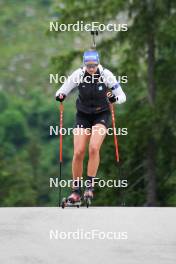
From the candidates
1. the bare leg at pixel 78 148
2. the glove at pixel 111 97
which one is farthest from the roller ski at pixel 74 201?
the glove at pixel 111 97

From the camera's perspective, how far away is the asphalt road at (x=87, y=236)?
7.26 meters

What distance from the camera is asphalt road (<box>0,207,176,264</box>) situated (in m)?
7.26

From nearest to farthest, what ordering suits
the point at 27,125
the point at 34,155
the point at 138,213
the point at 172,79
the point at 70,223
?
the point at 70,223, the point at 138,213, the point at 172,79, the point at 34,155, the point at 27,125

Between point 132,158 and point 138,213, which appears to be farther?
point 132,158

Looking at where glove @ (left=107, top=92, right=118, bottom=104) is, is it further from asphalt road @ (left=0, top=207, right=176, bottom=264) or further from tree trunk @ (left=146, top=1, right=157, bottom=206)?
tree trunk @ (left=146, top=1, right=157, bottom=206)

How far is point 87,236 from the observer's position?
27.4 ft

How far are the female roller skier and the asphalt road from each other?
1140 millimetres

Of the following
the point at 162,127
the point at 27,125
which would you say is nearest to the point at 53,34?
the point at 162,127

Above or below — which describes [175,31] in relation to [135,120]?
above

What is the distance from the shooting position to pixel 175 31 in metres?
31.3

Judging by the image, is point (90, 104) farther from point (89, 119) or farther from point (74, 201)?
Answer: point (74, 201)

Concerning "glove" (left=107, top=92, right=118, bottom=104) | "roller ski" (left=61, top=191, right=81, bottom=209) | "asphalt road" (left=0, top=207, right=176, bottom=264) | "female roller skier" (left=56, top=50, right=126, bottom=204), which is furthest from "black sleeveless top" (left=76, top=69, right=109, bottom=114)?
"asphalt road" (left=0, top=207, right=176, bottom=264)

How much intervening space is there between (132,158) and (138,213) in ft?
73.5

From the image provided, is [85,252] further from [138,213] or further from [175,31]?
[175,31]
